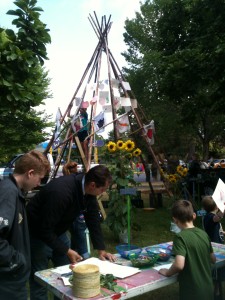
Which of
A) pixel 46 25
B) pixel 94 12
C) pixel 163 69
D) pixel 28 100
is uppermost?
pixel 94 12

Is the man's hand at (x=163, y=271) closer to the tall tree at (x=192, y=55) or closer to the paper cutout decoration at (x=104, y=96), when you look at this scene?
the paper cutout decoration at (x=104, y=96)

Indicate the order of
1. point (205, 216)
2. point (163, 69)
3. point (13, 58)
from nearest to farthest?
point (13, 58), point (205, 216), point (163, 69)

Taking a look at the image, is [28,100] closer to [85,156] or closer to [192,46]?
[85,156]

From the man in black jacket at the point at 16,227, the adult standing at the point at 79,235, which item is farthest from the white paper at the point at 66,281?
the adult standing at the point at 79,235

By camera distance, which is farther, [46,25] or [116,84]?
[116,84]

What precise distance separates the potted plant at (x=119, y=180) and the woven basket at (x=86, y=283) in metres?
4.12

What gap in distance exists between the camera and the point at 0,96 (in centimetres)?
405

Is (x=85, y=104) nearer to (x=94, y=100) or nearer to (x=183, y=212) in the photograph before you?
(x=94, y=100)

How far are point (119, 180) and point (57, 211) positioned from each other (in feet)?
12.1

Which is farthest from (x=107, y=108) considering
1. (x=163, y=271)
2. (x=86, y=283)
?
(x=86, y=283)

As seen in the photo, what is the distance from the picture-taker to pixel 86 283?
86.7 inches

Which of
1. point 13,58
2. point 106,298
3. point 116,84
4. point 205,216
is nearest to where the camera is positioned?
point 106,298

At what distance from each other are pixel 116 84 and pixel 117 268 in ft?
20.7

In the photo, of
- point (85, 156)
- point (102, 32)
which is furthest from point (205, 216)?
point (102, 32)
